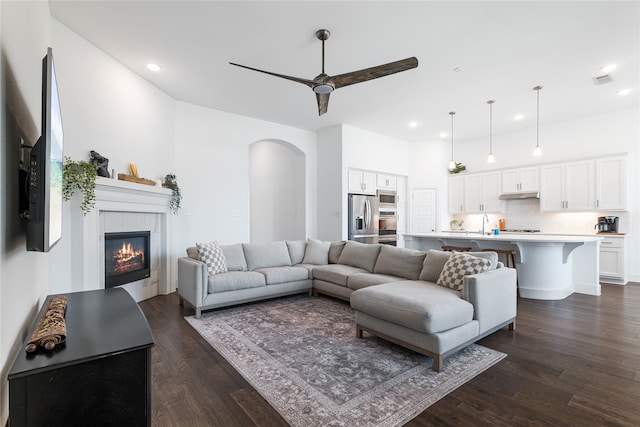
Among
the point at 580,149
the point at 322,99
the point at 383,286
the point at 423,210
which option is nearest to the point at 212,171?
the point at 322,99

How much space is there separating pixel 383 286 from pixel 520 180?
5447 mm

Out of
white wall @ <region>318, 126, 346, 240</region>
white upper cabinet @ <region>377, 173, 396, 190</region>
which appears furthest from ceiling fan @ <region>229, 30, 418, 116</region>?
white upper cabinet @ <region>377, 173, 396, 190</region>

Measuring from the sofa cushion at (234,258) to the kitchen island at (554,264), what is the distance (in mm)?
3578

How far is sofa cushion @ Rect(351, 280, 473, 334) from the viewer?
90.8 inches

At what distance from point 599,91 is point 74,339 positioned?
22.2ft

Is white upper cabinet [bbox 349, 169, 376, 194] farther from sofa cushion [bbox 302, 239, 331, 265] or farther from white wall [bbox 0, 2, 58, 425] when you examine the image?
white wall [bbox 0, 2, 58, 425]

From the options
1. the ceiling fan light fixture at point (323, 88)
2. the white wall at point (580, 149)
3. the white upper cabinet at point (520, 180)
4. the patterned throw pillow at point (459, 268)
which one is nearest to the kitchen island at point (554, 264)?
the white wall at point (580, 149)

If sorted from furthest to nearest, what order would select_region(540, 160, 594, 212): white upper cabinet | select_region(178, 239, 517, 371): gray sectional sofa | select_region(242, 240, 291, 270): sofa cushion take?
select_region(540, 160, 594, 212): white upper cabinet → select_region(242, 240, 291, 270): sofa cushion → select_region(178, 239, 517, 371): gray sectional sofa

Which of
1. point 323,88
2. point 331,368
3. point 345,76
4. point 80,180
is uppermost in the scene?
point 345,76

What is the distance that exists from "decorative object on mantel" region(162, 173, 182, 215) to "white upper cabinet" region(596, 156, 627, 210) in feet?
24.1

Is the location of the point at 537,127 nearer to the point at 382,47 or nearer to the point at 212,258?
the point at 382,47

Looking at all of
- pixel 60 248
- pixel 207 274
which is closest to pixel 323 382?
pixel 207 274

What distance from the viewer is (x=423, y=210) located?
7.70 metres

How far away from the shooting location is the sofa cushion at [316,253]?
197 inches
